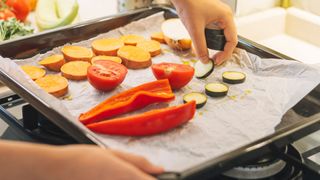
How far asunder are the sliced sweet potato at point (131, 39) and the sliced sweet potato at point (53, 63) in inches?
6.7

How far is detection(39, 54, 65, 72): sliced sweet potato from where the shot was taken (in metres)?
1.16

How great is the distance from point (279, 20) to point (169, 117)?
80 cm

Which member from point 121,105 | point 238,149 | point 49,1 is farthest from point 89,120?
point 49,1

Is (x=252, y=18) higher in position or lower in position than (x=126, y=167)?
lower

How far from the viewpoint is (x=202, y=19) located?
111 centimetres

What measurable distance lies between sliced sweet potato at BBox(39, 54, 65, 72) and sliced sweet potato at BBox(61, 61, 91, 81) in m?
0.01

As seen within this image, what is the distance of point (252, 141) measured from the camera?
0.83 meters

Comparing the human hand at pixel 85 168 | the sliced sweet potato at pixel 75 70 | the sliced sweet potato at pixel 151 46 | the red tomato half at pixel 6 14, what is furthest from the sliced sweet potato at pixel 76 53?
the human hand at pixel 85 168

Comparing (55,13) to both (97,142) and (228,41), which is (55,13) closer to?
(228,41)

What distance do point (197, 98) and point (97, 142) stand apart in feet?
0.85

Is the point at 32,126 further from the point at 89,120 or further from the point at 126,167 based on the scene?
the point at 126,167

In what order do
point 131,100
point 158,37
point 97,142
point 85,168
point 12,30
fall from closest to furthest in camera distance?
point 85,168
point 97,142
point 131,100
point 158,37
point 12,30

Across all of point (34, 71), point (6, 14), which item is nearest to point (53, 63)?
point (34, 71)

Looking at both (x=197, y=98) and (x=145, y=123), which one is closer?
(x=145, y=123)
